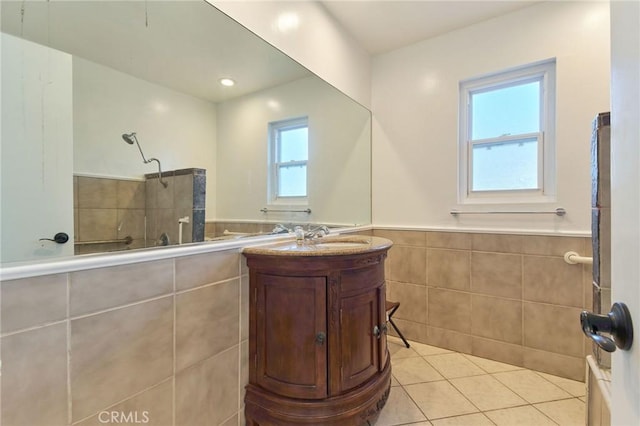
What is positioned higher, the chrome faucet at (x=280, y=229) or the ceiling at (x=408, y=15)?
the ceiling at (x=408, y=15)

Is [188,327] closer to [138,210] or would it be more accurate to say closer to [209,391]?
[209,391]

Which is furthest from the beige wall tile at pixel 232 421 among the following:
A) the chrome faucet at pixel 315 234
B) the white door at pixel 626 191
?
the white door at pixel 626 191

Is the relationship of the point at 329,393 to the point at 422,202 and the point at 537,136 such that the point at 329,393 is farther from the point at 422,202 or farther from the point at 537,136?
the point at 537,136

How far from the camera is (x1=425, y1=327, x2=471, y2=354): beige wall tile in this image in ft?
7.37

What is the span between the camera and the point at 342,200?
2.59 metres

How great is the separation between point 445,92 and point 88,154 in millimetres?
2452

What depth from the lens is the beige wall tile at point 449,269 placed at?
225 centimetres

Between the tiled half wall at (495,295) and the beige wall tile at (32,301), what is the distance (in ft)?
7.29

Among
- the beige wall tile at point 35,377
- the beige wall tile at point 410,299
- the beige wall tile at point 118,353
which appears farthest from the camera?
the beige wall tile at point 410,299

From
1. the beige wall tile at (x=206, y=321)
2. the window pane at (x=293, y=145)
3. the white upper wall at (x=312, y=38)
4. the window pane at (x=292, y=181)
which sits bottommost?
the beige wall tile at (x=206, y=321)

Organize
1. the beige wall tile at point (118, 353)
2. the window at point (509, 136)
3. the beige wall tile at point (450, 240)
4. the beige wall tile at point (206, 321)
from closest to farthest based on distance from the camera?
the beige wall tile at point (118, 353)
the beige wall tile at point (206, 321)
the window at point (509, 136)
the beige wall tile at point (450, 240)

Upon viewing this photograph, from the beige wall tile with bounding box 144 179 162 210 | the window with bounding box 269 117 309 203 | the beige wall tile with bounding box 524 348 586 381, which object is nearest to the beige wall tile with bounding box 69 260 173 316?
the beige wall tile with bounding box 144 179 162 210

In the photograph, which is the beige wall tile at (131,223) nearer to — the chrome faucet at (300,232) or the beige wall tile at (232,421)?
the chrome faucet at (300,232)

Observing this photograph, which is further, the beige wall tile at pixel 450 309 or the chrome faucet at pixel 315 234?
the beige wall tile at pixel 450 309
